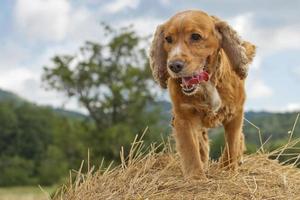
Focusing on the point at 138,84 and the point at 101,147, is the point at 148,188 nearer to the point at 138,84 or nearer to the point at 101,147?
the point at 101,147

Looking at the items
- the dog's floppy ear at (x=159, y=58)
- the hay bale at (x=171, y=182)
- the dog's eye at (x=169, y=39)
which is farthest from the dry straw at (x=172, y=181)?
the dog's eye at (x=169, y=39)

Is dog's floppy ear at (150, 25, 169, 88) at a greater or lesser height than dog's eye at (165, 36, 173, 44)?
lesser

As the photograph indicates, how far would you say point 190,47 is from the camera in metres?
7.77

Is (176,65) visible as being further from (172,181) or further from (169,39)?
(172,181)

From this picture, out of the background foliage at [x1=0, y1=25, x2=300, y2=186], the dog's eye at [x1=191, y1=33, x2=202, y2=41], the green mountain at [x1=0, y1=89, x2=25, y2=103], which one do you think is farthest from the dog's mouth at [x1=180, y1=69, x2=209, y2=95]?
the green mountain at [x1=0, y1=89, x2=25, y2=103]

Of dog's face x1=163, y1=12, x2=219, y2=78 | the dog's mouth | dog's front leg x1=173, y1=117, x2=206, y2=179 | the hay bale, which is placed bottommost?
the hay bale

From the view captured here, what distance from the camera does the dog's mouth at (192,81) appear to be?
793 centimetres

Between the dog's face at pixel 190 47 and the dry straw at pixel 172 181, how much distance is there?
97 centimetres

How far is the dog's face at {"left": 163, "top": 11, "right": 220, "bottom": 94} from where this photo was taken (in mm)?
7625

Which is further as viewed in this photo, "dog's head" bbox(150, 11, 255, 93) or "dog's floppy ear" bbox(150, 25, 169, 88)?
"dog's floppy ear" bbox(150, 25, 169, 88)

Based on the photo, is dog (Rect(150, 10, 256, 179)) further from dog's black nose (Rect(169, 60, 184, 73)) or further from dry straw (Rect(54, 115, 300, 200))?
dry straw (Rect(54, 115, 300, 200))

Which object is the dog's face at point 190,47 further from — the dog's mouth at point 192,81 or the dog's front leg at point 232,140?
the dog's front leg at point 232,140

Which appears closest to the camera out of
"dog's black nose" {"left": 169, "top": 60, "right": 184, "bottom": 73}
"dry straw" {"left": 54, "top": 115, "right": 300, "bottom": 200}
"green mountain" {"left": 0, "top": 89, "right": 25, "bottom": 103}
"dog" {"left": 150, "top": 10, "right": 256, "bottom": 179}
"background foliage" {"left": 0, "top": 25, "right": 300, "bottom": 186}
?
"dog's black nose" {"left": 169, "top": 60, "right": 184, "bottom": 73}

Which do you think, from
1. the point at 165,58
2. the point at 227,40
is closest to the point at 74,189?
the point at 165,58
